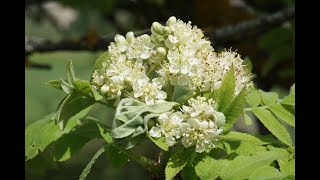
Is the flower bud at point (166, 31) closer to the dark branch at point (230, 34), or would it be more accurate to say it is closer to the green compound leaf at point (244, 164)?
the green compound leaf at point (244, 164)

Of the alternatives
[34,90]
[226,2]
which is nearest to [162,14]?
[226,2]

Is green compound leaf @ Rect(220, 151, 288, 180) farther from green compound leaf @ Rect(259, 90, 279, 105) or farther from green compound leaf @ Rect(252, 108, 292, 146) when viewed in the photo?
green compound leaf @ Rect(259, 90, 279, 105)

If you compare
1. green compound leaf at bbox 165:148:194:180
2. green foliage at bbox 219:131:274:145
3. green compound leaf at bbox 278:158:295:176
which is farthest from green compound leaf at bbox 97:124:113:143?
green compound leaf at bbox 278:158:295:176

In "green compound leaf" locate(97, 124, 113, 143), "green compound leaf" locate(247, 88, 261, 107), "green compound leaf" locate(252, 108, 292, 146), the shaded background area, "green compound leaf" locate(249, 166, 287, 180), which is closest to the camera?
"green compound leaf" locate(249, 166, 287, 180)

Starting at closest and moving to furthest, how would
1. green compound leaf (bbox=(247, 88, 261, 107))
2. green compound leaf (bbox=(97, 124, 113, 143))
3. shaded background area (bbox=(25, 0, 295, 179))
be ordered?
green compound leaf (bbox=(97, 124, 113, 143)), green compound leaf (bbox=(247, 88, 261, 107)), shaded background area (bbox=(25, 0, 295, 179))

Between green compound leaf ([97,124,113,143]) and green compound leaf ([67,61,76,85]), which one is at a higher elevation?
green compound leaf ([67,61,76,85])

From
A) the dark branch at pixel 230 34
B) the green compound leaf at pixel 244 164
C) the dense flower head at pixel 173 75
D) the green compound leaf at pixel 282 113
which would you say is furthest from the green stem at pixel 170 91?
the dark branch at pixel 230 34

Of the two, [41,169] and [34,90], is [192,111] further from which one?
[34,90]
